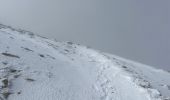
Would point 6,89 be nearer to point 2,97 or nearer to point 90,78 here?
point 2,97

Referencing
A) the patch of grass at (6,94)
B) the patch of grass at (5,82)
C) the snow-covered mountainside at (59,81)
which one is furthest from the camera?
the snow-covered mountainside at (59,81)

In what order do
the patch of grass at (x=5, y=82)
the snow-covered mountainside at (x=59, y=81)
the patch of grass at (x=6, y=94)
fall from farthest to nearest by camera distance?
1. the snow-covered mountainside at (x=59, y=81)
2. the patch of grass at (x=5, y=82)
3. the patch of grass at (x=6, y=94)

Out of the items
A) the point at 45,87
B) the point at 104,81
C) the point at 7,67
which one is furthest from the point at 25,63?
the point at 104,81

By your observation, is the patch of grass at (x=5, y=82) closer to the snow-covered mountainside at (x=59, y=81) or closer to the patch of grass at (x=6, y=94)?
the snow-covered mountainside at (x=59, y=81)

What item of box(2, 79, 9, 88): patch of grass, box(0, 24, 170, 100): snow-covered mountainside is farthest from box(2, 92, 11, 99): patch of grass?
box(2, 79, 9, 88): patch of grass

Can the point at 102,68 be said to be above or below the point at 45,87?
above

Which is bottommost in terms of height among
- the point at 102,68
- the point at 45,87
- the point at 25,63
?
the point at 45,87

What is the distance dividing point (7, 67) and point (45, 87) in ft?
7.70

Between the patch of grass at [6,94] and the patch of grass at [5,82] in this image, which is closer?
the patch of grass at [6,94]

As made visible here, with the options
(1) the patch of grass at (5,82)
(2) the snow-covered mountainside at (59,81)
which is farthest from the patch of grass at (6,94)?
(1) the patch of grass at (5,82)

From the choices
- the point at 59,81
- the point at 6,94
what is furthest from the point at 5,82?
the point at 59,81

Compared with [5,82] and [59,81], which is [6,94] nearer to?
[5,82]

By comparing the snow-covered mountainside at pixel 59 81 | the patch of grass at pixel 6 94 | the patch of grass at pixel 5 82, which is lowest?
the patch of grass at pixel 6 94

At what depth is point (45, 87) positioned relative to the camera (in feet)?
45.9
